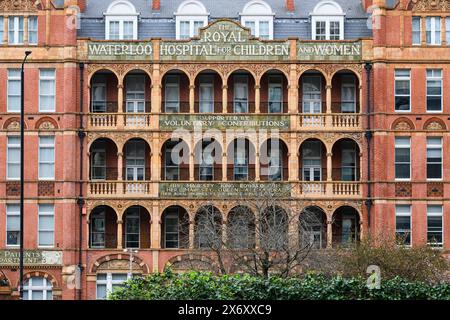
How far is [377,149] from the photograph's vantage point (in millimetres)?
67812

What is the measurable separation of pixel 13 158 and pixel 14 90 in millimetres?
3933

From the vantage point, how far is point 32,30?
68625 mm

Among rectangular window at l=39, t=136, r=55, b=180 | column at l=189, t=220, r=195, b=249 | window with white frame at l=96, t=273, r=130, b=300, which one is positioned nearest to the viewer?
column at l=189, t=220, r=195, b=249

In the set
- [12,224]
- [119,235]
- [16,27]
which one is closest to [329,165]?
[119,235]

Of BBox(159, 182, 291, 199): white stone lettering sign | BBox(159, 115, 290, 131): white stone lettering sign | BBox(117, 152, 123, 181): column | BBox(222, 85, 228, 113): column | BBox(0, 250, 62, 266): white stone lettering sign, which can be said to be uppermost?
BBox(222, 85, 228, 113): column

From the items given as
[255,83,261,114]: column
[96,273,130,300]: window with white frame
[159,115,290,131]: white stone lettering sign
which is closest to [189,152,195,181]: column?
[159,115,290,131]: white stone lettering sign

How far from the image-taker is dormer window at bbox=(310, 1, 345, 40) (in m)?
69.8

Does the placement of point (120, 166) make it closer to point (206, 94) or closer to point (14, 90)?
point (206, 94)

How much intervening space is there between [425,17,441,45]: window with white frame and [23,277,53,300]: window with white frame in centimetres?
2583

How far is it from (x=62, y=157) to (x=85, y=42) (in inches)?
266

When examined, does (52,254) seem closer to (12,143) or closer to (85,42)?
(12,143)

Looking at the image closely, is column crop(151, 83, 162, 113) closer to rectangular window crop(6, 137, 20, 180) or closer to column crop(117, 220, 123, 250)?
column crop(117, 220, 123, 250)
